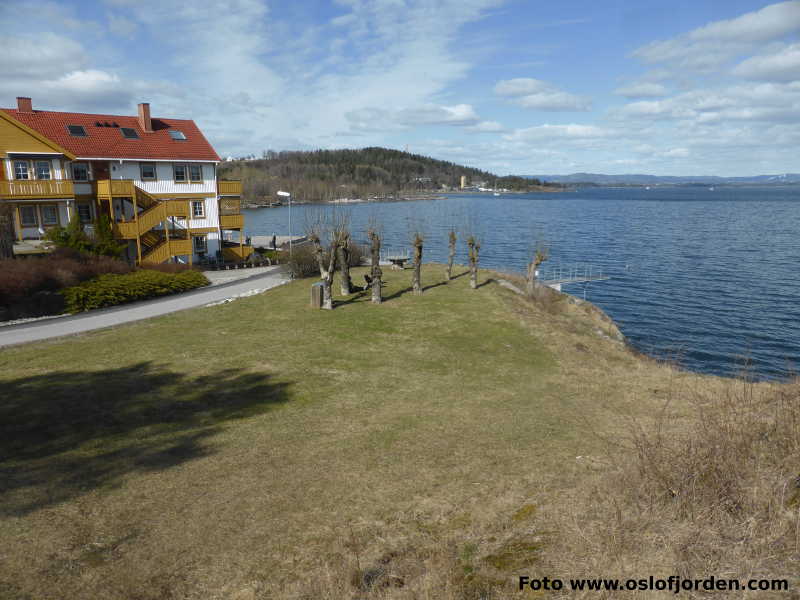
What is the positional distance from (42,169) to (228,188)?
12036 mm

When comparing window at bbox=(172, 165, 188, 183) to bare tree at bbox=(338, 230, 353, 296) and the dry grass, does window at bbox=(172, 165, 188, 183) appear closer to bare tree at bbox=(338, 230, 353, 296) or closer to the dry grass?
bare tree at bbox=(338, 230, 353, 296)

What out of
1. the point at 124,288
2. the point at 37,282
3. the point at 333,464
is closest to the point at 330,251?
the point at 124,288

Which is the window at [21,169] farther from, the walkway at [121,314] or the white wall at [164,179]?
the walkway at [121,314]

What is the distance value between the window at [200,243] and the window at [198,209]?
153cm

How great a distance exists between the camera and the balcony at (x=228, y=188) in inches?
1596

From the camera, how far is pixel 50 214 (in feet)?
114

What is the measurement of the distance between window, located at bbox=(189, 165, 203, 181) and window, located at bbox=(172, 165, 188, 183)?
422 mm

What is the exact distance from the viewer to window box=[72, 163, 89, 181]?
3528 centimetres

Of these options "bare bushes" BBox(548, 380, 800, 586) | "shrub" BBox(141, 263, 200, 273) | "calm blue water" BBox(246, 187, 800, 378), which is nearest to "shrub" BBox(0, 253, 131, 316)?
"shrub" BBox(141, 263, 200, 273)

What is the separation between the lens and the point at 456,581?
6.38 metres

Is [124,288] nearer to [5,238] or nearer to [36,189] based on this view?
[5,238]

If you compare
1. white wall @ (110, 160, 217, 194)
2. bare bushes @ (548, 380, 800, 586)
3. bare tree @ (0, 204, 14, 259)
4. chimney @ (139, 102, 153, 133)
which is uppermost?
chimney @ (139, 102, 153, 133)

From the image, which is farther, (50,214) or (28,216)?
(50,214)

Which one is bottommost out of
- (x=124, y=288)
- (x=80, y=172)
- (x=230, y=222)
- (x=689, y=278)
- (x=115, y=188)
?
(x=689, y=278)
